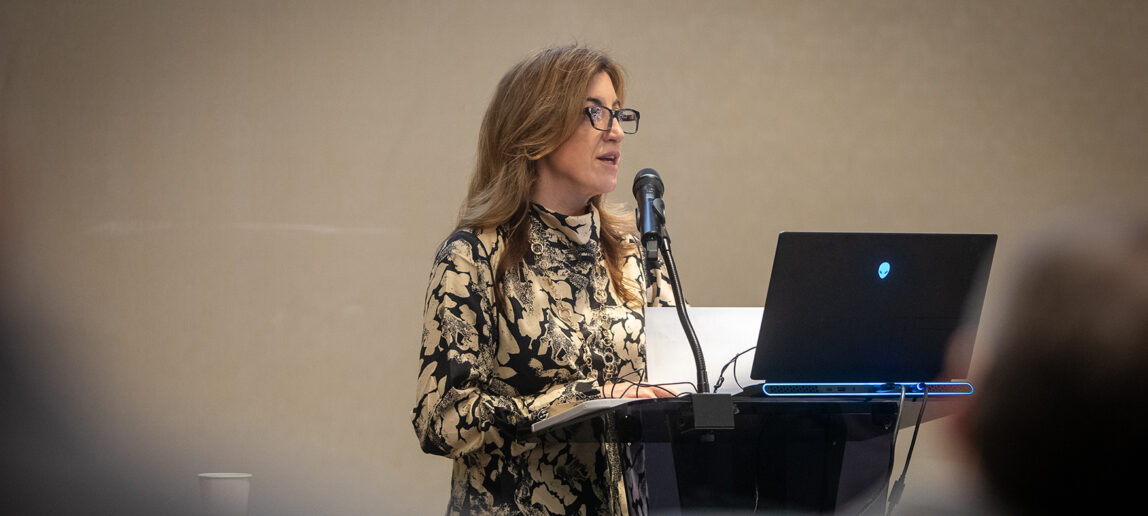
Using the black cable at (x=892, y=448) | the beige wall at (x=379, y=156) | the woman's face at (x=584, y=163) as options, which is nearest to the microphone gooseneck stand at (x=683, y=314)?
the black cable at (x=892, y=448)

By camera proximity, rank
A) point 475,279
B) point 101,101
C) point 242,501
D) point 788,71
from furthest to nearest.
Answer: point 788,71 → point 101,101 → point 242,501 → point 475,279

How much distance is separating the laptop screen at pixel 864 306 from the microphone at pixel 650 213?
0.79 feet

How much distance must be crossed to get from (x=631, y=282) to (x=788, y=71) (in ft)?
5.72

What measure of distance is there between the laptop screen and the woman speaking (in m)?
0.27

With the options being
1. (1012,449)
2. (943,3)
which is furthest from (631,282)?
(943,3)

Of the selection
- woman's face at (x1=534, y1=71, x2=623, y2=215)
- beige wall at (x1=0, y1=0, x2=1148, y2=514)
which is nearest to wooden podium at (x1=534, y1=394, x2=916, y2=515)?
woman's face at (x1=534, y1=71, x2=623, y2=215)

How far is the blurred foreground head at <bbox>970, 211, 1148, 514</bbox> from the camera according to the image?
22.7 inches

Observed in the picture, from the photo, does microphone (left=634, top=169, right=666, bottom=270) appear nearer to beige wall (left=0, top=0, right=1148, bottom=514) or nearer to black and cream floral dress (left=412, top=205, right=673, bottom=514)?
black and cream floral dress (left=412, top=205, right=673, bottom=514)

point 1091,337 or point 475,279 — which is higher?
point 1091,337

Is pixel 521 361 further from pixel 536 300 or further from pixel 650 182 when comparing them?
pixel 650 182

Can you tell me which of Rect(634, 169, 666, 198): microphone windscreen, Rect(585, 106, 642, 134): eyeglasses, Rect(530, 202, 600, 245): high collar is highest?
Rect(585, 106, 642, 134): eyeglasses

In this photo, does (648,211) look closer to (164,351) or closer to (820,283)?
(820,283)

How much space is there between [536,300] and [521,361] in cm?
12

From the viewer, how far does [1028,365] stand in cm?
60
